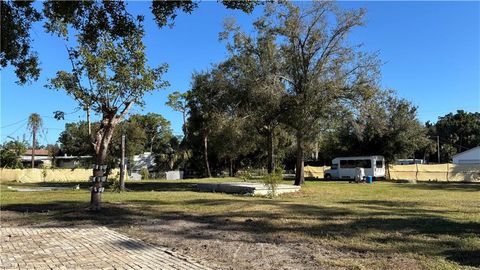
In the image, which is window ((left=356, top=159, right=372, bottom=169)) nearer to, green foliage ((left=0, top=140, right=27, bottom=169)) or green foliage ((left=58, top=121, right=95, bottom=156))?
green foliage ((left=58, top=121, right=95, bottom=156))

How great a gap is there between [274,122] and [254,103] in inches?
109

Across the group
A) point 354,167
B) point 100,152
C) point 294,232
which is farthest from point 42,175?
point 294,232

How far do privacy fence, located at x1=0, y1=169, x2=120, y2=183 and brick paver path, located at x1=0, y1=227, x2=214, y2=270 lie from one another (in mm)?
35942

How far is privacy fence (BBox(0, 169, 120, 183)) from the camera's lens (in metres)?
47.1

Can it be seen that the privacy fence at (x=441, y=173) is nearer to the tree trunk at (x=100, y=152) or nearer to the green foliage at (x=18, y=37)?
the tree trunk at (x=100, y=152)

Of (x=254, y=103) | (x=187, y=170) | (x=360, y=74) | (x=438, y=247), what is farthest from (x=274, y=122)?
(x=187, y=170)

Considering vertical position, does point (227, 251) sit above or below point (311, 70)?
below

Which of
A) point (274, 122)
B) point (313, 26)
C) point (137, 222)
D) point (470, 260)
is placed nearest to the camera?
point (470, 260)

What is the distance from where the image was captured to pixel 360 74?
28906 mm

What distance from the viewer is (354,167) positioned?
48.2m

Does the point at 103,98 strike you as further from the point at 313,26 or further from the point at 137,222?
the point at 313,26

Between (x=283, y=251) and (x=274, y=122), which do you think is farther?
(x=274, y=122)

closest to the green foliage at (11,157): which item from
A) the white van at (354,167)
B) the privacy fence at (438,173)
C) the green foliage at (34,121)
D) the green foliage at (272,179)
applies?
the green foliage at (34,121)

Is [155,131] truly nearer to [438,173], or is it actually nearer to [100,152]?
[438,173]
